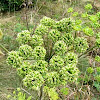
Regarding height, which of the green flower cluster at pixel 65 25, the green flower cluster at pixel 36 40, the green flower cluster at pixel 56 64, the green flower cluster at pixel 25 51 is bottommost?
the green flower cluster at pixel 56 64

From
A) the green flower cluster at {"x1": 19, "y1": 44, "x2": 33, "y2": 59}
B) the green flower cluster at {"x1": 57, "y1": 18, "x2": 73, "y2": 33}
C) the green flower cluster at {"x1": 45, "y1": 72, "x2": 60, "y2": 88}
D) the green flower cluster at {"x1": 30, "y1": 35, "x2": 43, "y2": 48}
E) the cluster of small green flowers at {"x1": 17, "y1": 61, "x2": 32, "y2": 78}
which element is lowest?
the green flower cluster at {"x1": 45, "y1": 72, "x2": 60, "y2": 88}

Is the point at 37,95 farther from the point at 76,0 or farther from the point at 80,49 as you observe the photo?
the point at 76,0

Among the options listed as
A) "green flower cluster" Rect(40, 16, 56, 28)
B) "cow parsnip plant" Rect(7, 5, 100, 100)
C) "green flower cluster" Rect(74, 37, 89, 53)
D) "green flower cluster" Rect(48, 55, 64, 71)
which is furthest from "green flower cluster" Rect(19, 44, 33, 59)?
"green flower cluster" Rect(74, 37, 89, 53)

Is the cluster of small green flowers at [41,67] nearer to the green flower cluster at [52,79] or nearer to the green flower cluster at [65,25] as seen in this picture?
the green flower cluster at [52,79]

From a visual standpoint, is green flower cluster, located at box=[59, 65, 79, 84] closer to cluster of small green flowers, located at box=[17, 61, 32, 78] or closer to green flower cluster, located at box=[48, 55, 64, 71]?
green flower cluster, located at box=[48, 55, 64, 71]

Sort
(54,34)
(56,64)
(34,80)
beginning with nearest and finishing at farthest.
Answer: (34,80) < (56,64) < (54,34)

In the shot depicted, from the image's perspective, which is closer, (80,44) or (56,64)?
(56,64)

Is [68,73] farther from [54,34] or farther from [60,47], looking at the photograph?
[54,34]

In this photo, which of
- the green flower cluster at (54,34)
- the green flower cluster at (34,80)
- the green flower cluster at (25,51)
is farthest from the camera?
the green flower cluster at (54,34)

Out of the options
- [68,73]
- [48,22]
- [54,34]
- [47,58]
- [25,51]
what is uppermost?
[48,22]

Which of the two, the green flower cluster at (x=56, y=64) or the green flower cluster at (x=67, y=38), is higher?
the green flower cluster at (x=67, y=38)

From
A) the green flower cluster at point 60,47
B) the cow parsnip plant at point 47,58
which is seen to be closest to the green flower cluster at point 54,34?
the cow parsnip plant at point 47,58

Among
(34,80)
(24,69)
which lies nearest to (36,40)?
(24,69)

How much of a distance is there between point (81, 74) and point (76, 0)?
297 cm
